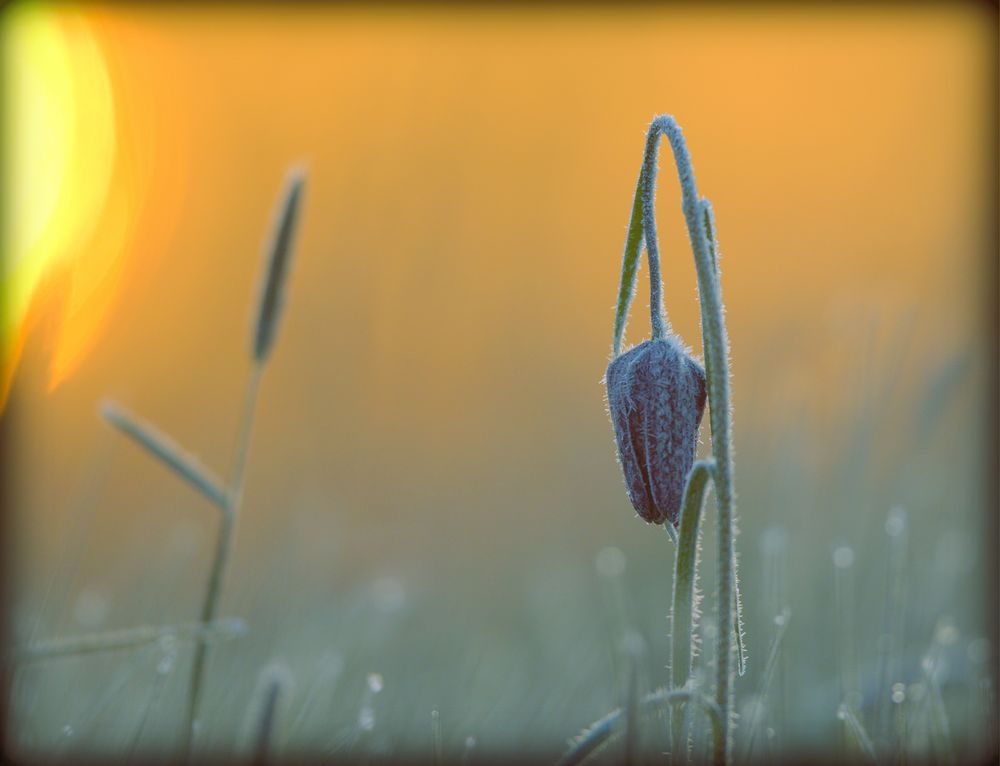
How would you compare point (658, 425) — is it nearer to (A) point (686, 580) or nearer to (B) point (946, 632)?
(A) point (686, 580)

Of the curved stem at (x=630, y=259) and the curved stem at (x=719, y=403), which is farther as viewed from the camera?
the curved stem at (x=630, y=259)

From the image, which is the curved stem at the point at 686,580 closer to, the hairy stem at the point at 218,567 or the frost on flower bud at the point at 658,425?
the frost on flower bud at the point at 658,425

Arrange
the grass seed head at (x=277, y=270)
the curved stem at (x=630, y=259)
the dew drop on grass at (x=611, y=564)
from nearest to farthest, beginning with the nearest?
the curved stem at (x=630, y=259) < the grass seed head at (x=277, y=270) < the dew drop on grass at (x=611, y=564)

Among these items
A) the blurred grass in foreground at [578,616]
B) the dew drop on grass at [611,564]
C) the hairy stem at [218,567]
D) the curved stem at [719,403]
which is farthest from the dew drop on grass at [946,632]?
the hairy stem at [218,567]

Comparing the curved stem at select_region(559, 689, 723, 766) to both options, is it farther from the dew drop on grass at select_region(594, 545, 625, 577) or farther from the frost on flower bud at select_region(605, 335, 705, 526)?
the dew drop on grass at select_region(594, 545, 625, 577)

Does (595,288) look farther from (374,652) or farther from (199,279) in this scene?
(374,652)

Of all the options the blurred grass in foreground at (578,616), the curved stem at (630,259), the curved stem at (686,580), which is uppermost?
the curved stem at (630,259)
